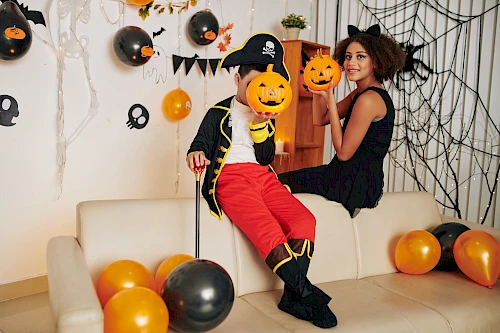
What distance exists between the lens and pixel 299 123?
4.79 metres

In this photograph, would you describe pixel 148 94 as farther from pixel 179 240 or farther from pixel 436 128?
pixel 436 128

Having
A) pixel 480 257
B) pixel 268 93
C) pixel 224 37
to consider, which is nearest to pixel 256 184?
pixel 268 93

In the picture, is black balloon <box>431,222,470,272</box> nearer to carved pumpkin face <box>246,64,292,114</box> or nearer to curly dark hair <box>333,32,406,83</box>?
curly dark hair <box>333,32,406,83</box>

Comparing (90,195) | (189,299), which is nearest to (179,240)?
(189,299)

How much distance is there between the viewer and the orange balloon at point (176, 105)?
13.0 ft

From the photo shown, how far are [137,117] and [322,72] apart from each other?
1.90 metres

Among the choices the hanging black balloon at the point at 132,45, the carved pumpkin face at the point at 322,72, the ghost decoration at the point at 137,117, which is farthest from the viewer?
the ghost decoration at the point at 137,117

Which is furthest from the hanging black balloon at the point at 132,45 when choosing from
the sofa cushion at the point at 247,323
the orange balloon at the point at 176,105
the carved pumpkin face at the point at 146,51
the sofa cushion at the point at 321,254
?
the sofa cushion at the point at 247,323

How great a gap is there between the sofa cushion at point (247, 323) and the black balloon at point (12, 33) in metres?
2.02

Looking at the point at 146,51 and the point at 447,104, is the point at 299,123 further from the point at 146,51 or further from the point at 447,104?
the point at 146,51

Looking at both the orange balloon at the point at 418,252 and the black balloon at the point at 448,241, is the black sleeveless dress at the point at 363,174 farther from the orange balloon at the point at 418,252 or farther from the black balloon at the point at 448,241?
the black balloon at the point at 448,241

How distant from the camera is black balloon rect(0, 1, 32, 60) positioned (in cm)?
280

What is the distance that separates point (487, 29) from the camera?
14.4 feet

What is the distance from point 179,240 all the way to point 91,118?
189cm
